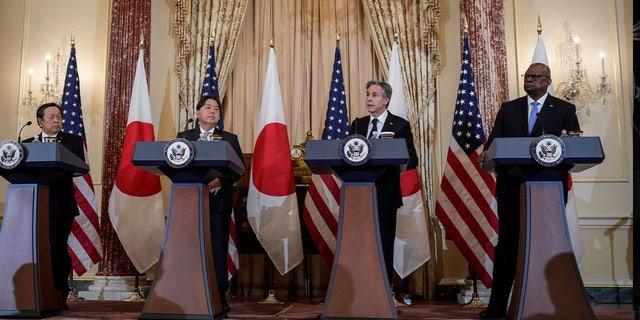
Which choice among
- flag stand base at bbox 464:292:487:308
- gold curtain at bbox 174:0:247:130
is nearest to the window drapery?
gold curtain at bbox 174:0:247:130

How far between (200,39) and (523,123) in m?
3.55

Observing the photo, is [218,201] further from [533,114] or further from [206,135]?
[533,114]

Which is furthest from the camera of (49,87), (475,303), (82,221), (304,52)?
(304,52)

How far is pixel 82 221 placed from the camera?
5.46 metres

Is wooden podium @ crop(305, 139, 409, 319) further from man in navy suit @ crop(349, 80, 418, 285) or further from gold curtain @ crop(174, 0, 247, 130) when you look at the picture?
gold curtain @ crop(174, 0, 247, 130)

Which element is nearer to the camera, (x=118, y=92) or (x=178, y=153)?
(x=178, y=153)

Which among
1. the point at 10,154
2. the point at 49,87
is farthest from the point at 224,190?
the point at 49,87

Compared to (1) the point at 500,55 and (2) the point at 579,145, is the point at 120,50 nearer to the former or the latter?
(1) the point at 500,55

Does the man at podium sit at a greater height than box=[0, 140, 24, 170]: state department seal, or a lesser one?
lesser

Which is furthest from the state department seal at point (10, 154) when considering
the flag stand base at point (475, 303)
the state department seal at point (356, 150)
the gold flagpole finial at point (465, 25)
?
the gold flagpole finial at point (465, 25)

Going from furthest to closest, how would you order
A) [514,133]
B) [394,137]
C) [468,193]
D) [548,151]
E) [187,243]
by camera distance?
[468,193]
[394,137]
[514,133]
[187,243]
[548,151]

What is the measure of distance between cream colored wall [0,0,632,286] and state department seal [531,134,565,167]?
2.65 m

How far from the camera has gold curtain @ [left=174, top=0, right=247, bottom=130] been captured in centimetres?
613

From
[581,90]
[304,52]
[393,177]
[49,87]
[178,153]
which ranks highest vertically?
[304,52]
